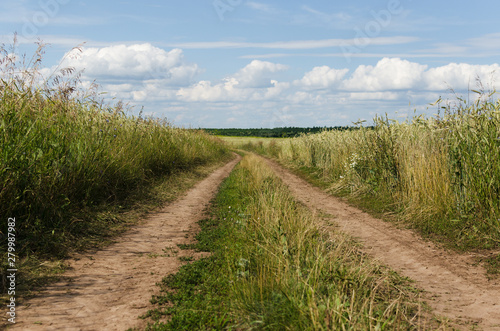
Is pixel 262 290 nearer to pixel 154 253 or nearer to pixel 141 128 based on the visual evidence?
pixel 154 253

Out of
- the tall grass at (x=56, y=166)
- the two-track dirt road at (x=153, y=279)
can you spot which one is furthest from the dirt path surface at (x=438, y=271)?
the tall grass at (x=56, y=166)

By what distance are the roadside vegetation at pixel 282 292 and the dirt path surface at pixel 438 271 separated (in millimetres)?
369

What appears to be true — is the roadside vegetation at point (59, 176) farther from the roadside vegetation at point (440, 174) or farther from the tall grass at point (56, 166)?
the roadside vegetation at point (440, 174)

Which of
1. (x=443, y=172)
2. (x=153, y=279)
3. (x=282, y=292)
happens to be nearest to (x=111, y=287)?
(x=153, y=279)

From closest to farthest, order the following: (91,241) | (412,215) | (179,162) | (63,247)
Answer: (63,247)
(91,241)
(412,215)
(179,162)

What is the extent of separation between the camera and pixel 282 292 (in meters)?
3.52

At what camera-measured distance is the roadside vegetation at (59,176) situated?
531 centimetres

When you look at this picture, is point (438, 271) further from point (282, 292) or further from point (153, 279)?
point (153, 279)

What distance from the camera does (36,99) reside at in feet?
23.7

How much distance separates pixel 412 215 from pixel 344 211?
1.87 metres

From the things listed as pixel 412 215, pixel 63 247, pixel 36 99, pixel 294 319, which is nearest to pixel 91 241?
pixel 63 247

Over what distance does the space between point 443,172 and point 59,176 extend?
7.30 m

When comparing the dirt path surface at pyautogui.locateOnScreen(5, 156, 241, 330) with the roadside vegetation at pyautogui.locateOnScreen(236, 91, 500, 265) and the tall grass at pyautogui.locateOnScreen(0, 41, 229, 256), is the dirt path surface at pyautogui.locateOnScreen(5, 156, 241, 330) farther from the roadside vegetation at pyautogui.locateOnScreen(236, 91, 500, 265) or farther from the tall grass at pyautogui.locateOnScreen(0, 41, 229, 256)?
the roadside vegetation at pyautogui.locateOnScreen(236, 91, 500, 265)

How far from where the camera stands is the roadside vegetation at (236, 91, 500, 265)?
6.48m
